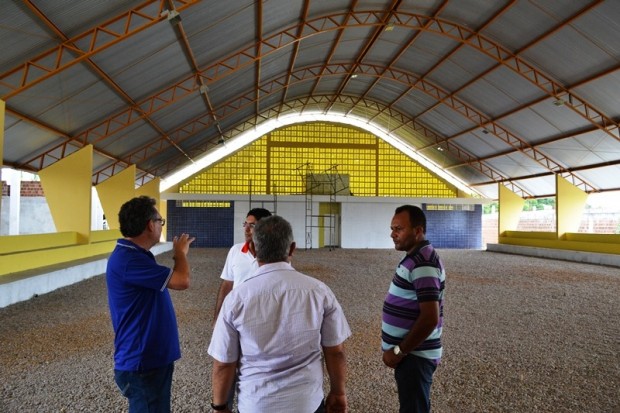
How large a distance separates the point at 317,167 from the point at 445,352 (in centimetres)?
2052

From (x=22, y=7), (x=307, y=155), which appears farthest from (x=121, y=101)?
(x=307, y=155)

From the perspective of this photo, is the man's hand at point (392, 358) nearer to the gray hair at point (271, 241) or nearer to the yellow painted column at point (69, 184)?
the gray hair at point (271, 241)

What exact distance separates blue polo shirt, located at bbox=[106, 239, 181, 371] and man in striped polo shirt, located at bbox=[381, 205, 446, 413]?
1136mm

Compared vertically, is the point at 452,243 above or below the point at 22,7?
below

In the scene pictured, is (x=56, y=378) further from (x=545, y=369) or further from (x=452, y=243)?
(x=452, y=243)

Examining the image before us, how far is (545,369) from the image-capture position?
14.9 feet

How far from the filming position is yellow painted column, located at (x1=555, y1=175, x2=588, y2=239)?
62.2 feet

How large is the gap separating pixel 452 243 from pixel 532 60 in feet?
45.6

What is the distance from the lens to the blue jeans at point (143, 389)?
2.09m

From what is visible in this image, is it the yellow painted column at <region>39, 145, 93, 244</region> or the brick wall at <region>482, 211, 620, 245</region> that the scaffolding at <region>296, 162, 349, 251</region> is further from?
the yellow painted column at <region>39, 145, 93, 244</region>

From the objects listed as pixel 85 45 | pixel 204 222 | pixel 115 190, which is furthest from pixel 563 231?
pixel 85 45

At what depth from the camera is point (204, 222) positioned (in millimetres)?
23875

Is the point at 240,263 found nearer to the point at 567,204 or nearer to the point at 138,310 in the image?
the point at 138,310

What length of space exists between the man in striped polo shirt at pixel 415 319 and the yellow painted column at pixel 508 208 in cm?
2280
